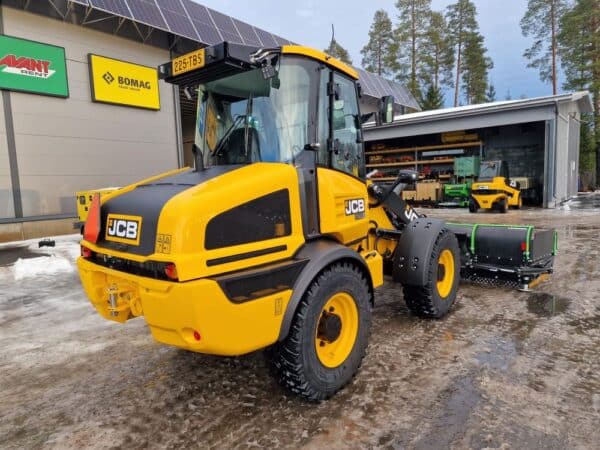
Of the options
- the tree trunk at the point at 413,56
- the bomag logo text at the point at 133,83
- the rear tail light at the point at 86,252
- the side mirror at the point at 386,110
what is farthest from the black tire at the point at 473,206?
the tree trunk at the point at 413,56

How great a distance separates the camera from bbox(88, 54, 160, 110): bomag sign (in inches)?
508

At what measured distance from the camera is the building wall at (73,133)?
37.7 ft

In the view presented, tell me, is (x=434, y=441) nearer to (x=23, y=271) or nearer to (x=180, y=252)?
(x=180, y=252)

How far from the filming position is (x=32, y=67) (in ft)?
38.0

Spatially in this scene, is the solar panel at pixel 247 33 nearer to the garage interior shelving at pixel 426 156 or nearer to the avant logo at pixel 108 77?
the avant logo at pixel 108 77

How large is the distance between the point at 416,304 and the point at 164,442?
A: 8.98ft

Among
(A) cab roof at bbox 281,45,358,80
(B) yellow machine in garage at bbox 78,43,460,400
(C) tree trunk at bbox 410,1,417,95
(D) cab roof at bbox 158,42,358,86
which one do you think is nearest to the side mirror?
(B) yellow machine in garage at bbox 78,43,460,400

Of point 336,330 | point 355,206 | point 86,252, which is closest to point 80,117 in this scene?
point 86,252

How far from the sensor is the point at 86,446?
7.88ft

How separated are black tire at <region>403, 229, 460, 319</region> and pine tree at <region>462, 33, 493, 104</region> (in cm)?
3637

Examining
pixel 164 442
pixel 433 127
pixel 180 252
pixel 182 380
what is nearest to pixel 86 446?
pixel 164 442

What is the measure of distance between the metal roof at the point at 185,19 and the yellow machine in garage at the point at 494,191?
7.45 m

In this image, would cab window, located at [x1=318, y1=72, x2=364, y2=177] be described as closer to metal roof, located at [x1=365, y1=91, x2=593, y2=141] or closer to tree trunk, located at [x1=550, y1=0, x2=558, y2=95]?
metal roof, located at [x1=365, y1=91, x2=593, y2=141]

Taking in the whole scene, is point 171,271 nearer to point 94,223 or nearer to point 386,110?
point 94,223
